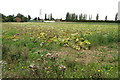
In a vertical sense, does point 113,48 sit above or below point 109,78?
above

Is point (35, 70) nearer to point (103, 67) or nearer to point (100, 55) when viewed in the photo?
point (103, 67)

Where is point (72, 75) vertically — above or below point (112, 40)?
below

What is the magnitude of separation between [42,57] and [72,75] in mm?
2059

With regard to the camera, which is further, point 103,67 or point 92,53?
point 92,53

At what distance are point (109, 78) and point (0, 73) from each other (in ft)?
12.3

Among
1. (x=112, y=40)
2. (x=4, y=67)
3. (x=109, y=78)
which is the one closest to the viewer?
(x=109, y=78)

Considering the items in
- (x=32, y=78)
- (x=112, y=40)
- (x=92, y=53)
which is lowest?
(x=32, y=78)

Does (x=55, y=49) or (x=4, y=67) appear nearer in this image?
(x=4, y=67)

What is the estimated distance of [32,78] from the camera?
14.0 ft

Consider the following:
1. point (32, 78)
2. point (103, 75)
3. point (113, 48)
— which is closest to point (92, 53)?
point (113, 48)

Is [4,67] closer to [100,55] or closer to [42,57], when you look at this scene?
[42,57]

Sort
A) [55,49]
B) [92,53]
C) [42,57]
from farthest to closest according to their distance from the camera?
[55,49] < [92,53] < [42,57]

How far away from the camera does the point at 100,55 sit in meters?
6.35

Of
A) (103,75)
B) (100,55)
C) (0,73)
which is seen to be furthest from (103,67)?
(0,73)
